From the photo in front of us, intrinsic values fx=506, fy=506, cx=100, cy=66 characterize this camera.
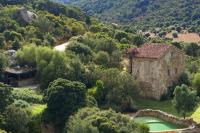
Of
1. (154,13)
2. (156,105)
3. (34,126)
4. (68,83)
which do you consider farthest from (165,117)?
(154,13)

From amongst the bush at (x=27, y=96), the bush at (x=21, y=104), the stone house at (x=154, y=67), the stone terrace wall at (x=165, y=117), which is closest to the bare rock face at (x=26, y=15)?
the stone house at (x=154, y=67)

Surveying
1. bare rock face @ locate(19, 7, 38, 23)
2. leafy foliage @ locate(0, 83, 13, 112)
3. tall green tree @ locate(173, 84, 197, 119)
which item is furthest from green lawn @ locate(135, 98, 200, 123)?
bare rock face @ locate(19, 7, 38, 23)

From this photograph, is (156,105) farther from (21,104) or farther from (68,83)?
(21,104)

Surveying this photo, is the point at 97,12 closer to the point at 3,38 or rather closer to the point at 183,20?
the point at 183,20

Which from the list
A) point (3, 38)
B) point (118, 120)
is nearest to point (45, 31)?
point (3, 38)

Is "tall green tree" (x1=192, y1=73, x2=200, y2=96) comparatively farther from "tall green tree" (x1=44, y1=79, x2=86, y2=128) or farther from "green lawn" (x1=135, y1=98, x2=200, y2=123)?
"tall green tree" (x1=44, y1=79, x2=86, y2=128)
